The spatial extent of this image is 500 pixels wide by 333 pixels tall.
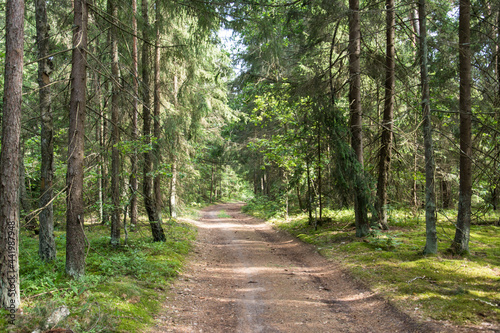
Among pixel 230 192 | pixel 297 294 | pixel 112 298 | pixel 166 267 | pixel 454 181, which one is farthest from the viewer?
pixel 230 192

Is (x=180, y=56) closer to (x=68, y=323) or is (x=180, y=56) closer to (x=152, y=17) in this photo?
(x=152, y=17)

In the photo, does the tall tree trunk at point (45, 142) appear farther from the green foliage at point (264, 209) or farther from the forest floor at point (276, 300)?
the green foliage at point (264, 209)

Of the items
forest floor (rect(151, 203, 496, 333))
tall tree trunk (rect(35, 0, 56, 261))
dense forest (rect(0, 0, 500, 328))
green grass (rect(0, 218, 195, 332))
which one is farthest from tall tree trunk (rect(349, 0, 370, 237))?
tall tree trunk (rect(35, 0, 56, 261))

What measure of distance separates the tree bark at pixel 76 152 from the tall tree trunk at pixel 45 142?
1.46 meters

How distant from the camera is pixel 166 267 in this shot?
307 inches

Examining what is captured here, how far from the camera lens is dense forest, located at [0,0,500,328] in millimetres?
5688

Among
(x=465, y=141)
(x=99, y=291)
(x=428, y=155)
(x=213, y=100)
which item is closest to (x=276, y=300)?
(x=99, y=291)

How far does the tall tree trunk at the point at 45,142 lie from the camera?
263 inches

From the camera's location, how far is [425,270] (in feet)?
22.3

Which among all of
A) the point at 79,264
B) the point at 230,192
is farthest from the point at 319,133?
the point at 230,192

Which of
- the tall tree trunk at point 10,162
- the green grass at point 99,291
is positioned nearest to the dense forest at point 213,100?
the tall tree trunk at point 10,162

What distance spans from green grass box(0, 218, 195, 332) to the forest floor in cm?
40

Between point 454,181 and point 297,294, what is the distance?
9155 mm

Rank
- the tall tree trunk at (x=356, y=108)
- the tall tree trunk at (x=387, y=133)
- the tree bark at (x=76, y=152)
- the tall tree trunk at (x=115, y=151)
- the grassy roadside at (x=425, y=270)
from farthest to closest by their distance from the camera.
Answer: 1. the tall tree trunk at (x=387, y=133)
2. the tall tree trunk at (x=356, y=108)
3. the tall tree trunk at (x=115, y=151)
4. the tree bark at (x=76, y=152)
5. the grassy roadside at (x=425, y=270)
